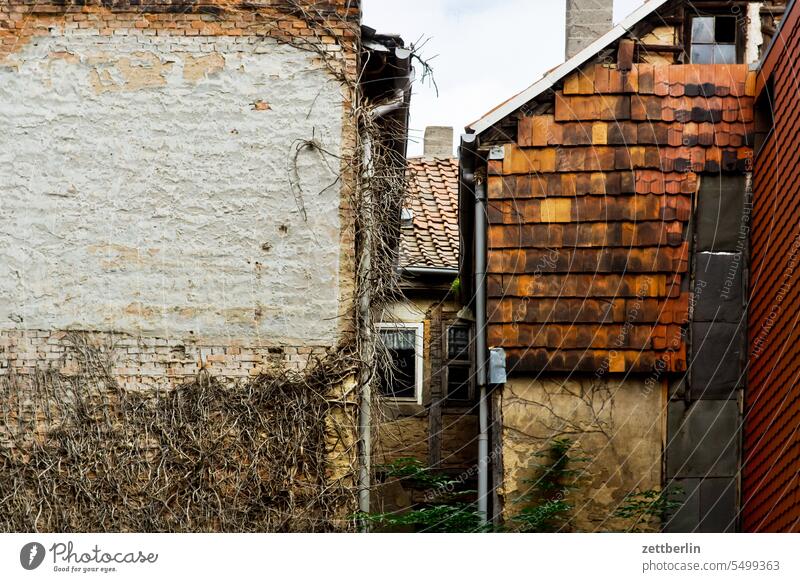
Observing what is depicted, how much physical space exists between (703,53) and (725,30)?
12.8 inches

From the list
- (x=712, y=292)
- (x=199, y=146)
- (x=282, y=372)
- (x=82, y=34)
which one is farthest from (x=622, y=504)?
(x=82, y=34)

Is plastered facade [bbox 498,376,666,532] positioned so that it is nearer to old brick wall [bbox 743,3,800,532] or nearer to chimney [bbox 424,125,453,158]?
old brick wall [bbox 743,3,800,532]


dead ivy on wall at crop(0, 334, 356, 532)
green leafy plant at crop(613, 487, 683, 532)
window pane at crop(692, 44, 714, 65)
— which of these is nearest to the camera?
dead ivy on wall at crop(0, 334, 356, 532)

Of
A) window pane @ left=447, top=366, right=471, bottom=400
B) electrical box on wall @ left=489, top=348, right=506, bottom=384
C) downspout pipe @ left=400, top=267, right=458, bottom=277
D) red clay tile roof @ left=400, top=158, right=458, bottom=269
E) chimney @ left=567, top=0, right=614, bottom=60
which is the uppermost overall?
chimney @ left=567, top=0, right=614, bottom=60

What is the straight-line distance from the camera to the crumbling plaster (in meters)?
10.4

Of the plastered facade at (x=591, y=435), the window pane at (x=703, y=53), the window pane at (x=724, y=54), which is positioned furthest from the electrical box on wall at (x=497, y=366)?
the window pane at (x=724, y=54)

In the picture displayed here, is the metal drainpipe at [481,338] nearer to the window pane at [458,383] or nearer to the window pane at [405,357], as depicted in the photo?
→ the window pane at [405,357]

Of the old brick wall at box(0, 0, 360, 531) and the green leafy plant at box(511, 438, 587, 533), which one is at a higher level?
the old brick wall at box(0, 0, 360, 531)

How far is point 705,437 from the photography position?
11062 mm

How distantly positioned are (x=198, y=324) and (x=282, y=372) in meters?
0.83

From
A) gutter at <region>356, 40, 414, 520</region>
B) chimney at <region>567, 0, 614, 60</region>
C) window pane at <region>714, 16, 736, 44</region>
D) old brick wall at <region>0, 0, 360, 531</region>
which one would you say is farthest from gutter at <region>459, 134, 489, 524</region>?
chimney at <region>567, 0, 614, 60</region>

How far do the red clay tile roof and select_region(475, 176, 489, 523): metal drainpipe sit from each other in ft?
11.5

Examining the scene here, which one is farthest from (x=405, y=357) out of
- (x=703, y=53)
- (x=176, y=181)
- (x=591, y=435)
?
(x=176, y=181)

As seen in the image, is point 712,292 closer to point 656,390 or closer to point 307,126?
point 656,390
